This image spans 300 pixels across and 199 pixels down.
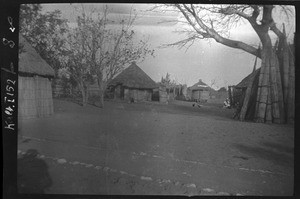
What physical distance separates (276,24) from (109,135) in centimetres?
189

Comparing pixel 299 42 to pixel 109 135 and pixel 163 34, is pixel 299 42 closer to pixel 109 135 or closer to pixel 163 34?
pixel 163 34

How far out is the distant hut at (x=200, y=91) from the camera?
2.91 metres

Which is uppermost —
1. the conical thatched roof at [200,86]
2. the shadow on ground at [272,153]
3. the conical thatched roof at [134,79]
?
the conical thatched roof at [134,79]

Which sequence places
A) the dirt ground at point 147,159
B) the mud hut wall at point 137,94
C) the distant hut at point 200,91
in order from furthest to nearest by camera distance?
the mud hut wall at point 137,94 → the distant hut at point 200,91 → the dirt ground at point 147,159

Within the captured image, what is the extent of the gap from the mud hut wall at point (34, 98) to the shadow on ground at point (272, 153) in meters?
1.84

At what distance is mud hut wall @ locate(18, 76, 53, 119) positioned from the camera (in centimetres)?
282

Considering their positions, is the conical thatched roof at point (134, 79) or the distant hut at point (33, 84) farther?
the conical thatched roof at point (134, 79)

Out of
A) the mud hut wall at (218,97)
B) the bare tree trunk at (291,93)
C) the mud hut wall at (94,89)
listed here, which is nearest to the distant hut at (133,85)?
the mud hut wall at (94,89)

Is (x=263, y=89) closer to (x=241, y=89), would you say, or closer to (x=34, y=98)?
(x=241, y=89)

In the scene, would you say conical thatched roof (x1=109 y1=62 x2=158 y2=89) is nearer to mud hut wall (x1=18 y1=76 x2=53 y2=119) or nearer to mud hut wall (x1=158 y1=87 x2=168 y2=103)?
mud hut wall (x1=158 y1=87 x2=168 y2=103)

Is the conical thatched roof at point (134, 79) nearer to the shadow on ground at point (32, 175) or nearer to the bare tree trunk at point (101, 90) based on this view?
the bare tree trunk at point (101, 90)

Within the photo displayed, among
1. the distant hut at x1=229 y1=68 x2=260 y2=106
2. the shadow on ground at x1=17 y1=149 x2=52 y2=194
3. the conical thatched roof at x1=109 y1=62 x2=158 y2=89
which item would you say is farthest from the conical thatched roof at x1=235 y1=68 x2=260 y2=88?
the shadow on ground at x1=17 y1=149 x2=52 y2=194

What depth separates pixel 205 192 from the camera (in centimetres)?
281

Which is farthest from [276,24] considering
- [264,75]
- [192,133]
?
[192,133]
